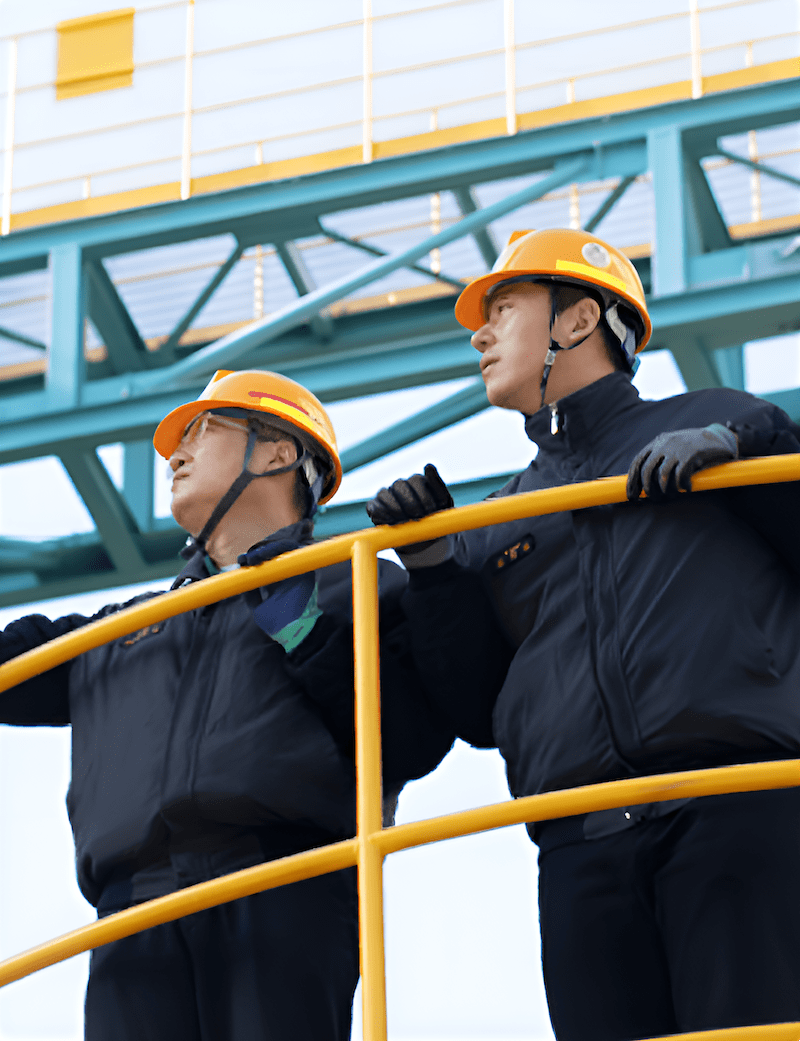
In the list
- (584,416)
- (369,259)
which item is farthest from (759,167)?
(584,416)

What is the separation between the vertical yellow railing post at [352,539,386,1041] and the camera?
2.79 meters

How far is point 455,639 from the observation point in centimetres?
350

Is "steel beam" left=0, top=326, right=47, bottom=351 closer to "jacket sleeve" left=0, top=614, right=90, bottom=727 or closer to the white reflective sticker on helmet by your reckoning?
"jacket sleeve" left=0, top=614, right=90, bottom=727

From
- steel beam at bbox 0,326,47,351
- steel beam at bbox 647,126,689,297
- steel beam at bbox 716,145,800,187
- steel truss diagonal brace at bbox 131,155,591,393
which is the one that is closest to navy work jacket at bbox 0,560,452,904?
steel beam at bbox 647,126,689,297

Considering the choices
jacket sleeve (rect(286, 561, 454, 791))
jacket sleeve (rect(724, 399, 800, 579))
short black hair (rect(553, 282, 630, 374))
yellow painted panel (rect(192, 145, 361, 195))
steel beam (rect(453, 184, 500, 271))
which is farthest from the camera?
steel beam (rect(453, 184, 500, 271))

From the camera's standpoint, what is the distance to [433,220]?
8.81 m

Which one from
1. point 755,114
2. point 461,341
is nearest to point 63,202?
point 461,341

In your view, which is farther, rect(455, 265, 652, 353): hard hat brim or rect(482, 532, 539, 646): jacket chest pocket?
rect(455, 265, 652, 353): hard hat brim

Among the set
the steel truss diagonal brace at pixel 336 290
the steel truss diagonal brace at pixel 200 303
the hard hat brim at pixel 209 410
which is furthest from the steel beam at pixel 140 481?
the hard hat brim at pixel 209 410

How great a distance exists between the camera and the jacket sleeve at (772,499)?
128 inches

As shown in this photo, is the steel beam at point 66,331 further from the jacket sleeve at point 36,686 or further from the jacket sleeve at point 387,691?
the jacket sleeve at point 387,691

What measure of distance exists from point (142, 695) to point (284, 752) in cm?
38

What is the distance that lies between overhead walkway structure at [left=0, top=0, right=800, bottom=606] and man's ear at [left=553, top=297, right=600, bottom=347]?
3.22 meters

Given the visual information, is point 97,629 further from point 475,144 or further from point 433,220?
point 433,220
